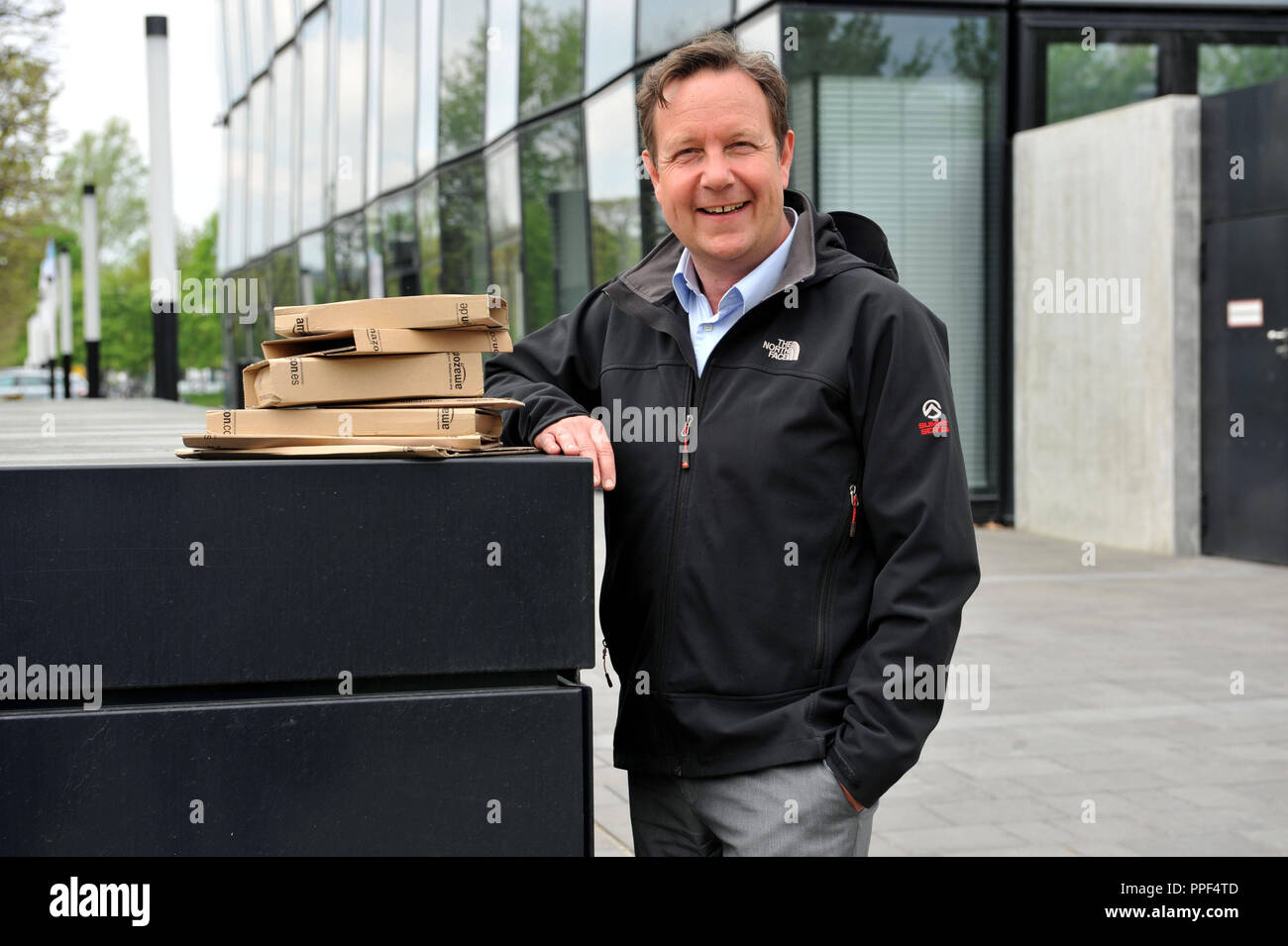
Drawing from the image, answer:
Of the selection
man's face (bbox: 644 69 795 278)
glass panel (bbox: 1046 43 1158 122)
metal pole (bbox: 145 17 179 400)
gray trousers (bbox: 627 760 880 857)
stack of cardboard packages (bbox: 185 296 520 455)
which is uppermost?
glass panel (bbox: 1046 43 1158 122)

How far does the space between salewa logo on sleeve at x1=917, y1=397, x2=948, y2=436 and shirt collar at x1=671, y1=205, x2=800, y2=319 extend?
1.17ft

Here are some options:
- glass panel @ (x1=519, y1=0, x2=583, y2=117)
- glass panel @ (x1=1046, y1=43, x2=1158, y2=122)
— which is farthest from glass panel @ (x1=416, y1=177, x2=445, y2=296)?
glass panel @ (x1=1046, y1=43, x2=1158, y2=122)

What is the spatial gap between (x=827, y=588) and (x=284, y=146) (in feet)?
101

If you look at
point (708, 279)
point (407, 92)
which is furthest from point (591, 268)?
point (708, 279)

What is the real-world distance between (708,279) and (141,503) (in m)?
1.09

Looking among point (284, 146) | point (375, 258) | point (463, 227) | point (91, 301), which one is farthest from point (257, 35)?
point (463, 227)

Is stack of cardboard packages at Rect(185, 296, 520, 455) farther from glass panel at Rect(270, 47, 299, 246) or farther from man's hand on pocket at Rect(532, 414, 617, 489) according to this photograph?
glass panel at Rect(270, 47, 299, 246)

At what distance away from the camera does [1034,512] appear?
548 inches

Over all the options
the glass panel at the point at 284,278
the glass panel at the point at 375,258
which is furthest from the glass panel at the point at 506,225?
the glass panel at the point at 284,278

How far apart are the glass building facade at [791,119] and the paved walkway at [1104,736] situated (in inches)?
169

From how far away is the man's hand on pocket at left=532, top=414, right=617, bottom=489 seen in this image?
2600mm

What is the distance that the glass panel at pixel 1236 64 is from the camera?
1439cm

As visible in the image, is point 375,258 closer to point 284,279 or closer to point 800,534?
point 284,279

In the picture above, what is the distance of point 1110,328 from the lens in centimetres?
1281
